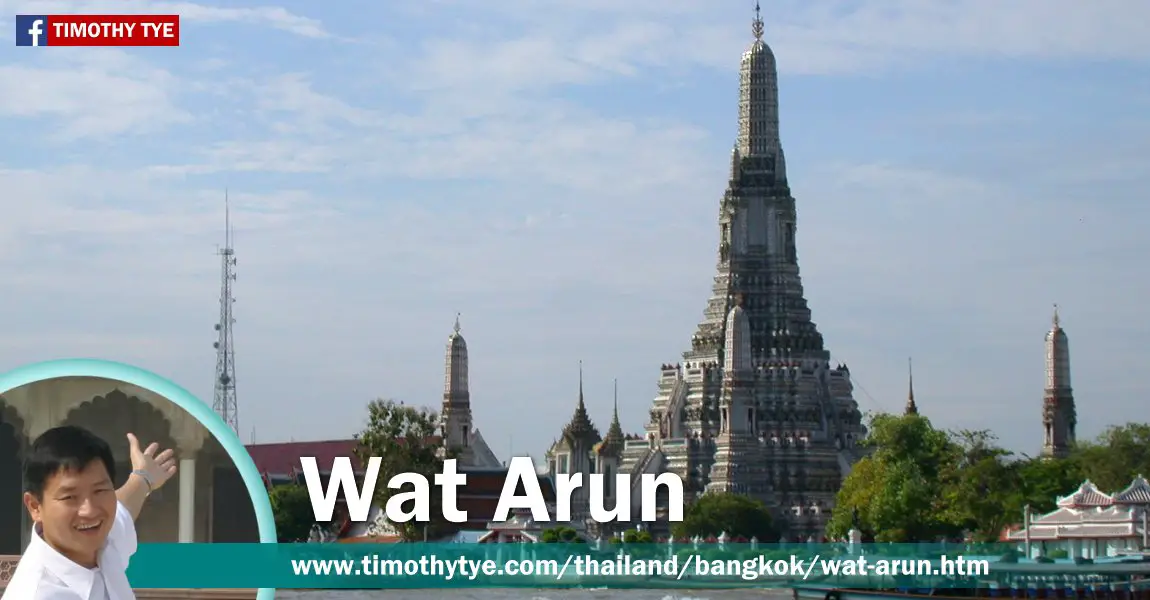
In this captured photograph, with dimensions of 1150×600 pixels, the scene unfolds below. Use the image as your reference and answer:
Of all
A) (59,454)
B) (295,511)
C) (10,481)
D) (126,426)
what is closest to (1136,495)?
(295,511)

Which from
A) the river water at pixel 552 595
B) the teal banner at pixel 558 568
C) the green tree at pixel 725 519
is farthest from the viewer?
the green tree at pixel 725 519

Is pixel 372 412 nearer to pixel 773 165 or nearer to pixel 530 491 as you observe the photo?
pixel 530 491

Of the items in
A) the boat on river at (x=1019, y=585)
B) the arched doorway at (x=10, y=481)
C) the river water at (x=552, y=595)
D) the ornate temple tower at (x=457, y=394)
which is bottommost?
the river water at (x=552, y=595)

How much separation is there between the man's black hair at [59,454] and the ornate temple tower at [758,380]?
99797 millimetres

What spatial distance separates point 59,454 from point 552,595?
48.9 metres

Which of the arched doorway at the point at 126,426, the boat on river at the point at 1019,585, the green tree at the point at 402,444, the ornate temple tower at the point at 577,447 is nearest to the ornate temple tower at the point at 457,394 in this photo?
the ornate temple tower at the point at 577,447

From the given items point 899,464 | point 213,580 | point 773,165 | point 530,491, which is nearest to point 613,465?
point 773,165

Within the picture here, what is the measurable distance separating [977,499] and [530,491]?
6176 cm

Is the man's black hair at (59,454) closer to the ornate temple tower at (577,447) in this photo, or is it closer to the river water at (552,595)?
the river water at (552,595)

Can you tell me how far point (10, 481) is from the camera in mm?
4199

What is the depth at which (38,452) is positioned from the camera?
378cm

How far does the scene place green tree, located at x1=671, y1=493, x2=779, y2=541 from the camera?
94.2 m

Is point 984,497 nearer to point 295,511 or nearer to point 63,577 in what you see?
point 295,511

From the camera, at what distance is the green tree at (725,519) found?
94.2 m
